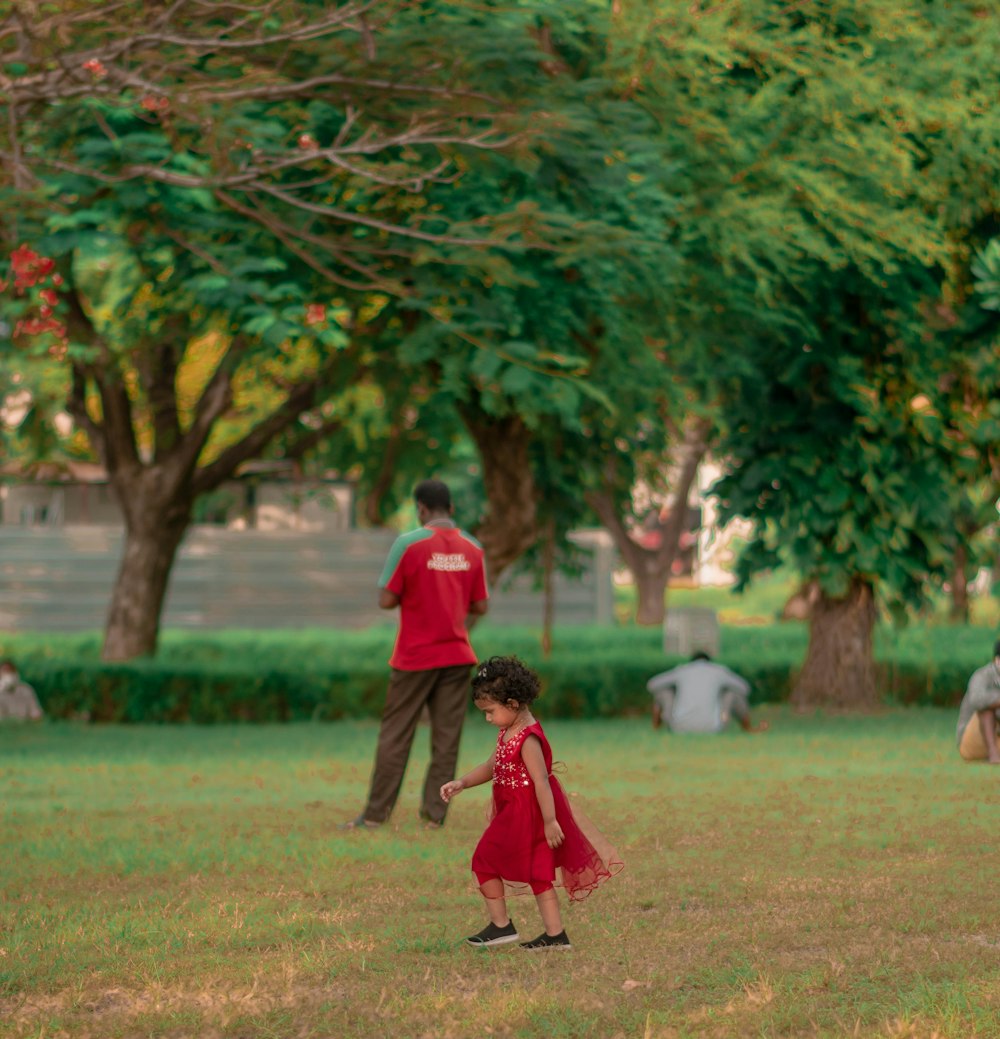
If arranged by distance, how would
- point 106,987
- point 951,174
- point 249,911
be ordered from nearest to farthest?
point 106,987, point 249,911, point 951,174

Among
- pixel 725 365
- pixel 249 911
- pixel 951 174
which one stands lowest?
pixel 249 911

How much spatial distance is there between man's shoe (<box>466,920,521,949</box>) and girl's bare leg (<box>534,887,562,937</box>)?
0.55 feet

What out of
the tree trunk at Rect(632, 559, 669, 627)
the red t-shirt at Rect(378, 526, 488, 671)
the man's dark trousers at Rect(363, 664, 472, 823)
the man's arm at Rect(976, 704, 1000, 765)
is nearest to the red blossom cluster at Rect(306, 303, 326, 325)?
the red t-shirt at Rect(378, 526, 488, 671)

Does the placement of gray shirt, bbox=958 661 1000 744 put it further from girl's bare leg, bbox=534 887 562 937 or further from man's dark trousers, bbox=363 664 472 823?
girl's bare leg, bbox=534 887 562 937

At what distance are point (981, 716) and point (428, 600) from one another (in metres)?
4.94

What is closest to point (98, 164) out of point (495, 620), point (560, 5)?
point (560, 5)

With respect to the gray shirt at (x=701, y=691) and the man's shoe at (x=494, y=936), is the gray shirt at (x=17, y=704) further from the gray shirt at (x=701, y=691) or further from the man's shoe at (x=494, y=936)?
the man's shoe at (x=494, y=936)

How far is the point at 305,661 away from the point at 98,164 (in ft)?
30.0

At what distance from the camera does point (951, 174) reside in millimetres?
17391

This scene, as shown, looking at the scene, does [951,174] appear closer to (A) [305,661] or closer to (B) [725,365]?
(B) [725,365]

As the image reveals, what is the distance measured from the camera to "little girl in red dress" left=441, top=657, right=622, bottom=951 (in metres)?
6.79

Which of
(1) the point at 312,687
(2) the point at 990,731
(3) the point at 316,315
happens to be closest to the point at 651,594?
(1) the point at 312,687

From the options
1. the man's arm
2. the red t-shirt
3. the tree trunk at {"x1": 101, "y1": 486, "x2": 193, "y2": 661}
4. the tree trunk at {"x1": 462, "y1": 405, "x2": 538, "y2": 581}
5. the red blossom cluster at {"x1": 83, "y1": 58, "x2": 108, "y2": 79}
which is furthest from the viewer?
the tree trunk at {"x1": 101, "y1": 486, "x2": 193, "y2": 661}

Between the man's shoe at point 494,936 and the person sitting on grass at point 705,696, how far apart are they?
Answer: 10458 millimetres
